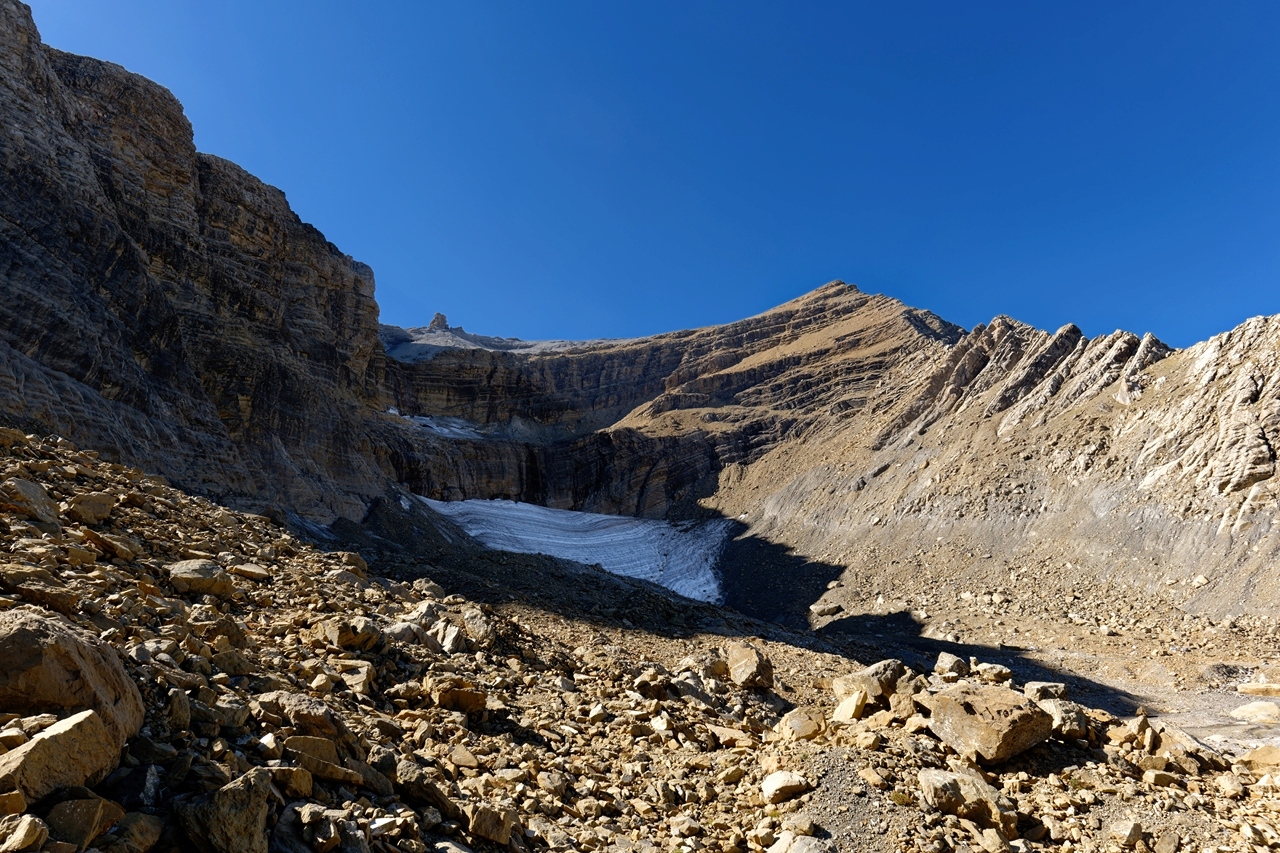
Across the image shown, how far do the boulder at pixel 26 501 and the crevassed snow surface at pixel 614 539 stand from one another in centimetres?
2922

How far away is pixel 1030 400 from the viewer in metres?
36.4

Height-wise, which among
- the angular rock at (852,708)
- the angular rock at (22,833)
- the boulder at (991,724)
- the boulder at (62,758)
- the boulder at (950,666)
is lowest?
the angular rock at (22,833)

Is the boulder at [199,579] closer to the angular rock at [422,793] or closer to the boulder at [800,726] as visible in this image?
the angular rock at [422,793]

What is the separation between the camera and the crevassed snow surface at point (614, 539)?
4028 cm

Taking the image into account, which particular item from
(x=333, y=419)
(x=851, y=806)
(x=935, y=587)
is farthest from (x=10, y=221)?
(x=935, y=587)

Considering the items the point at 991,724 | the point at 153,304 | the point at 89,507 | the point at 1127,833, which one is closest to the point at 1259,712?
the point at 991,724

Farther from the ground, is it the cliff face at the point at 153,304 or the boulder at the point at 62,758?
the cliff face at the point at 153,304

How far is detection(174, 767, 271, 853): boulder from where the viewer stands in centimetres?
320

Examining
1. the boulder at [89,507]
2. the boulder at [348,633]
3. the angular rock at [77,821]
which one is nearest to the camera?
the angular rock at [77,821]

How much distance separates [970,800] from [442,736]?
16.0ft

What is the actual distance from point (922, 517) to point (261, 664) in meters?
33.1

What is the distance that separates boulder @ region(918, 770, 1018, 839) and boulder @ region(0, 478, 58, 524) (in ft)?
32.5

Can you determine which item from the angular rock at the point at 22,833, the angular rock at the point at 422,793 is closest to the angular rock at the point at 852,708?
the angular rock at the point at 422,793

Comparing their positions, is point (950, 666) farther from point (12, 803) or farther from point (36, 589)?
point (36, 589)
